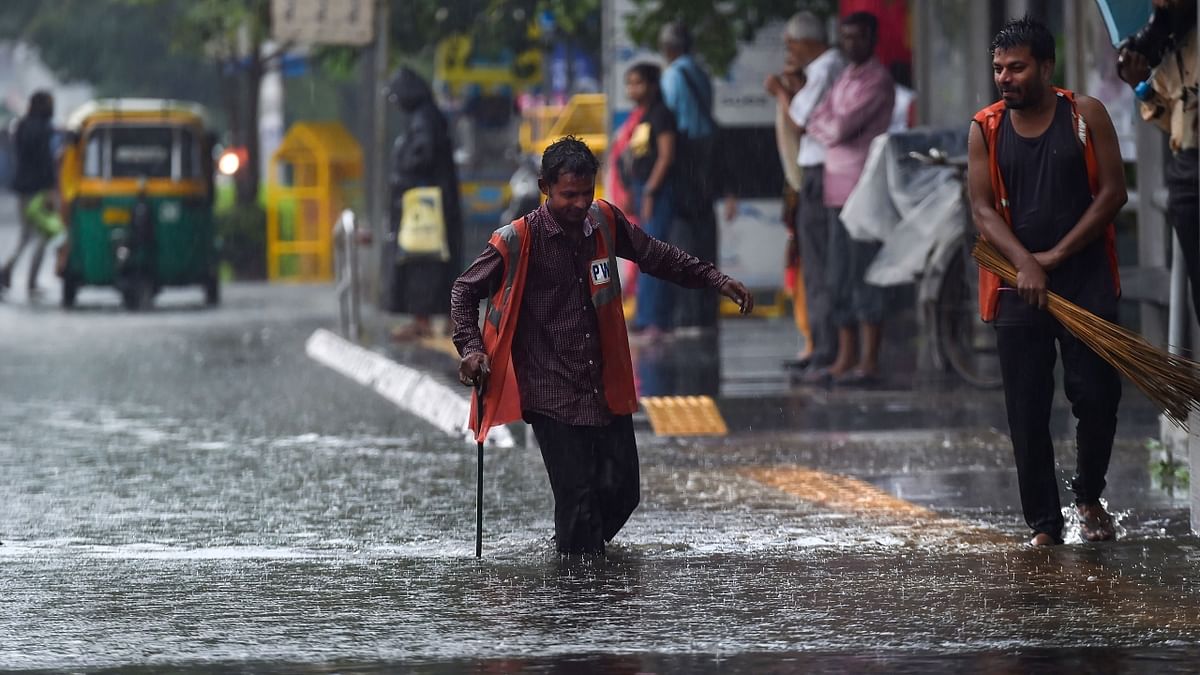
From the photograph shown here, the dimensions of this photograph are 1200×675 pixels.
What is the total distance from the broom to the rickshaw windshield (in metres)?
18.2

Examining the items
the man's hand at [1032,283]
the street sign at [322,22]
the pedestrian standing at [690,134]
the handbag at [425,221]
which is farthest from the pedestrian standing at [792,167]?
the street sign at [322,22]

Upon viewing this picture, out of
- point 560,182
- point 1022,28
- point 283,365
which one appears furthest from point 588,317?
point 283,365

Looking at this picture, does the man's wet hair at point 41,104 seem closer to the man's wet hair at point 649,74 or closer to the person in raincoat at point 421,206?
the person in raincoat at point 421,206

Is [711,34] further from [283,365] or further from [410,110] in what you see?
[283,365]

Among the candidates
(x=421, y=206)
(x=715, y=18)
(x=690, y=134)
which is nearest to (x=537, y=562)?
(x=690, y=134)

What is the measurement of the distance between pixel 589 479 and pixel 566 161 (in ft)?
3.33

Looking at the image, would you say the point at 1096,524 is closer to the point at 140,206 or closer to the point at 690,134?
the point at 690,134

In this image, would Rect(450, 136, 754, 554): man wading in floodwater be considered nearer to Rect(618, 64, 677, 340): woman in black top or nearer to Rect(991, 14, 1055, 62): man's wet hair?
Rect(991, 14, 1055, 62): man's wet hair

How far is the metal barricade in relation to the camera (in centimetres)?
1734

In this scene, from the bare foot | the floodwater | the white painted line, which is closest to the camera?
the floodwater

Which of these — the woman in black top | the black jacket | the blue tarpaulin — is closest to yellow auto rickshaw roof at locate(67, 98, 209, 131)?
the black jacket

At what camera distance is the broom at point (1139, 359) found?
7.22 m

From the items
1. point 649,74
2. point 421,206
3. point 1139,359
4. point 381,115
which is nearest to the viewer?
point 1139,359

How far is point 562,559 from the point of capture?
745cm
